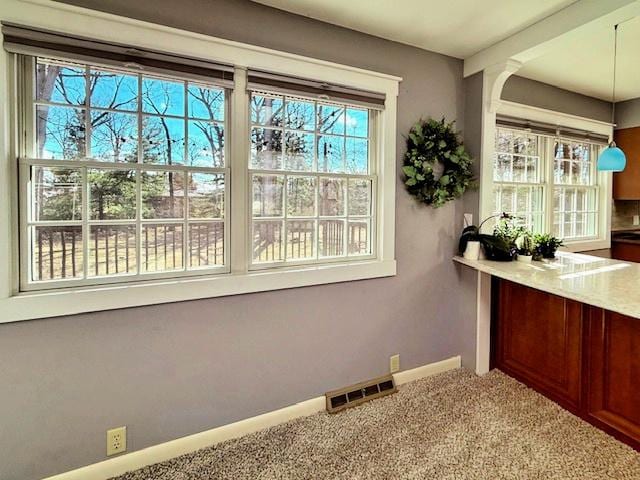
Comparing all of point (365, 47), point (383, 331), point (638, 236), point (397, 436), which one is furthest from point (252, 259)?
point (638, 236)

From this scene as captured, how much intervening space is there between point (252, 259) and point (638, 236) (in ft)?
16.5

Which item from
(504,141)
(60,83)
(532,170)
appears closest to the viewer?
(60,83)

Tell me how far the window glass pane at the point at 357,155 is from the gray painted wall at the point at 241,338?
0.26 m

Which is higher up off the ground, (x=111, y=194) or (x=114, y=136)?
(x=114, y=136)

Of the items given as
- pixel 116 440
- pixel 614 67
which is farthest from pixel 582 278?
pixel 116 440

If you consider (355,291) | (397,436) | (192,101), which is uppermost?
(192,101)

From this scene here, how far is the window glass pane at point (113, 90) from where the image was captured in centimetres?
173

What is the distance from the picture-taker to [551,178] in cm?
364

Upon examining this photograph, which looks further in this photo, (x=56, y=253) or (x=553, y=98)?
(x=553, y=98)

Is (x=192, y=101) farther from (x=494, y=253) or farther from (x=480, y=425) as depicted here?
(x=480, y=425)

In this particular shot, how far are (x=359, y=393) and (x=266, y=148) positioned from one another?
1836 mm

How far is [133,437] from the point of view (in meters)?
1.80

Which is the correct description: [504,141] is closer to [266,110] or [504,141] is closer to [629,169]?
[629,169]

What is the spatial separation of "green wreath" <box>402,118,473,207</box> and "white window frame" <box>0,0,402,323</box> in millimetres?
159
